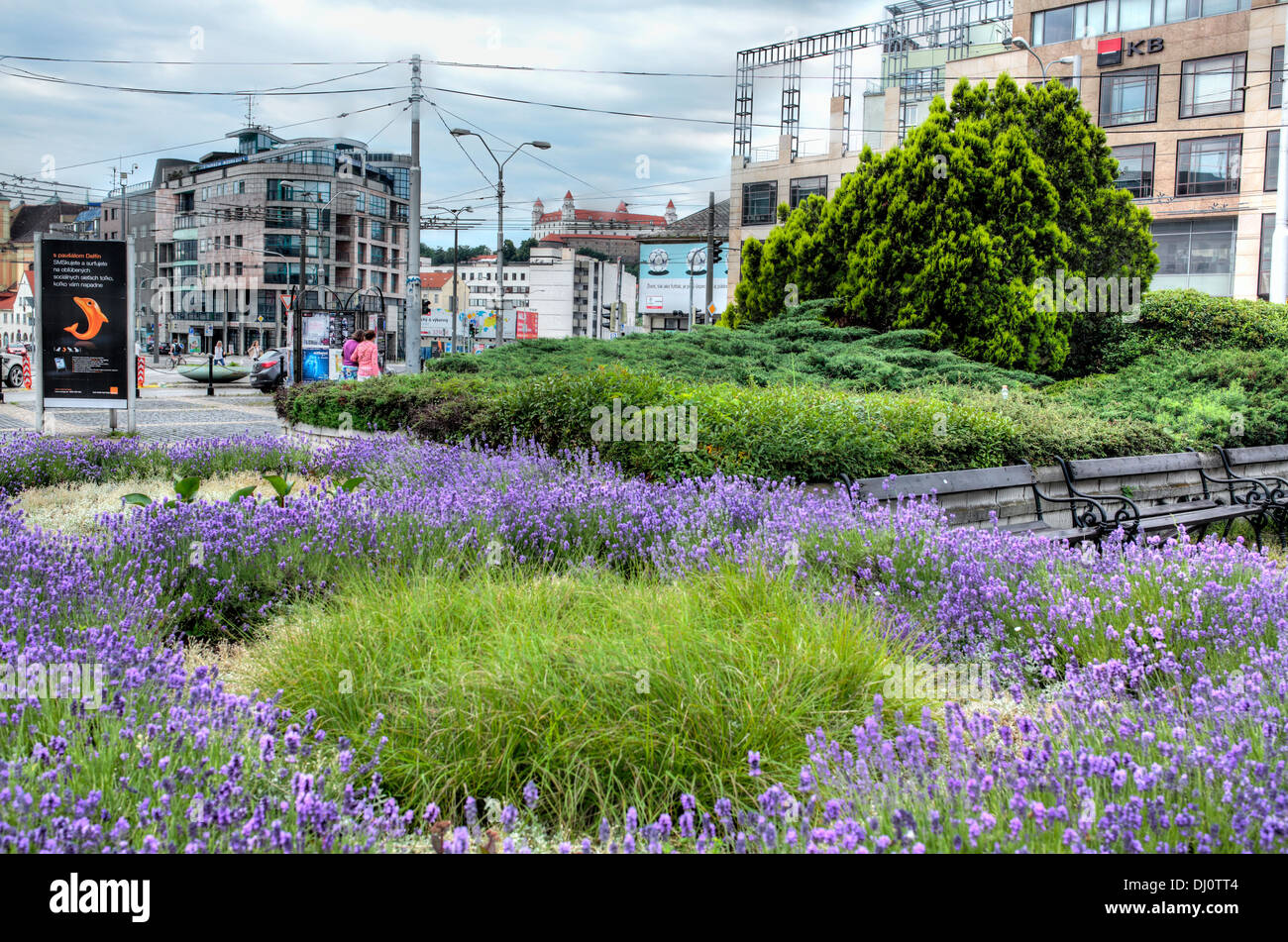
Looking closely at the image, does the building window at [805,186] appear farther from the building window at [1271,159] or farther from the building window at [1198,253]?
the building window at [1271,159]

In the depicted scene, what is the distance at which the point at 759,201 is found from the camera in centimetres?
6206

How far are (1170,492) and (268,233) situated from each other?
95187 mm

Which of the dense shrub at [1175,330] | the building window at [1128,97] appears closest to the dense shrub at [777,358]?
the dense shrub at [1175,330]

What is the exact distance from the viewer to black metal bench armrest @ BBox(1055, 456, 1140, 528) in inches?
290

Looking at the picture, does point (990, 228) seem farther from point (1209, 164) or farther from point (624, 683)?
point (1209, 164)

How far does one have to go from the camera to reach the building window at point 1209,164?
126ft

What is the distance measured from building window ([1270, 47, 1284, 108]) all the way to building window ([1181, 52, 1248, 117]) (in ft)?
3.43

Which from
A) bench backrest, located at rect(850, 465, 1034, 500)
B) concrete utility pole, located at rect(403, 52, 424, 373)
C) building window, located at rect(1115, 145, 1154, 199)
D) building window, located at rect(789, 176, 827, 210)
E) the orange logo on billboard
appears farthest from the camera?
building window, located at rect(789, 176, 827, 210)

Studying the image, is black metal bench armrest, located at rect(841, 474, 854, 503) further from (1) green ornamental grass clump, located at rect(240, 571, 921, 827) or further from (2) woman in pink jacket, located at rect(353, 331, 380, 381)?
(2) woman in pink jacket, located at rect(353, 331, 380, 381)

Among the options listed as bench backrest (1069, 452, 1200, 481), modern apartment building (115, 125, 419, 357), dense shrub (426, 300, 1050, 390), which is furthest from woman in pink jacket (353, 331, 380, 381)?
modern apartment building (115, 125, 419, 357)

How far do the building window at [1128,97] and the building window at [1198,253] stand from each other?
4.58 meters

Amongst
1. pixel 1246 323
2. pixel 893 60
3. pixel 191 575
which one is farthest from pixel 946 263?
pixel 893 60

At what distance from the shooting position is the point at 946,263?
47.0ft
